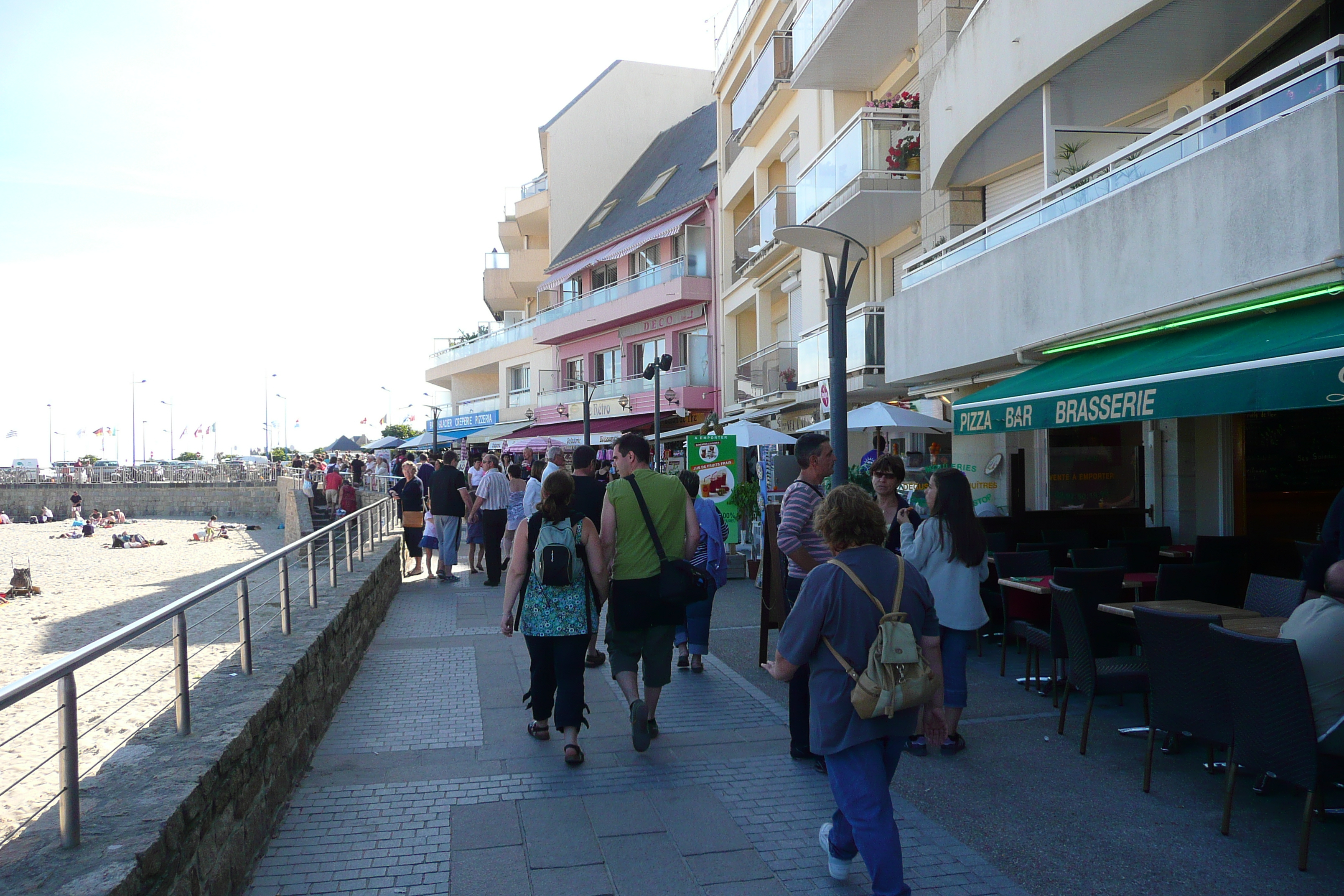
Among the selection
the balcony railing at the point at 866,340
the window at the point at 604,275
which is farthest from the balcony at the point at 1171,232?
the window at the point at 604,275

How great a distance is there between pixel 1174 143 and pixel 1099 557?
11.4 ft

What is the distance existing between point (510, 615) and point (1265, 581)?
15.3ft

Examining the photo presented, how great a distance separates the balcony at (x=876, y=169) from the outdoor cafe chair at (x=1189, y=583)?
9.26m

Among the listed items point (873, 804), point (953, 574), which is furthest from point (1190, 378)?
point (873, 804)

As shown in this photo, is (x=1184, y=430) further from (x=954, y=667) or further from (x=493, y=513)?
(x=493, y=513)

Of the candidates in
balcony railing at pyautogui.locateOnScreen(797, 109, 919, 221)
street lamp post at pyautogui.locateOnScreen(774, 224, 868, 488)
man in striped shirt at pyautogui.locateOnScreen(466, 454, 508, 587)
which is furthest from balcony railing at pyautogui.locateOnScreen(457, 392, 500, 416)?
street lamp post at pyautogui.locateOnScreen(774, 224, 868, 488)

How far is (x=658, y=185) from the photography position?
113 ft

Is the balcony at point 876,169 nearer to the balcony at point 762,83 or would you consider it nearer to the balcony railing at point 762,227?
the balcony railing at point 762,227

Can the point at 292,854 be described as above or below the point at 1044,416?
below

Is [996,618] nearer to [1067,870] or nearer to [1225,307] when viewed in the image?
[1225,307]

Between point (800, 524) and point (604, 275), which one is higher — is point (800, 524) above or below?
below

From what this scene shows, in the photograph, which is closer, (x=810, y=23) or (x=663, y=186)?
(x=810, y=23)

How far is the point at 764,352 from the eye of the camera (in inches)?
891

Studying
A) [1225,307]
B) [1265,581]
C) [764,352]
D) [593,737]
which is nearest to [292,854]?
[593,737]
